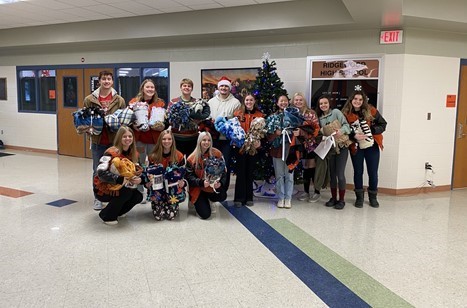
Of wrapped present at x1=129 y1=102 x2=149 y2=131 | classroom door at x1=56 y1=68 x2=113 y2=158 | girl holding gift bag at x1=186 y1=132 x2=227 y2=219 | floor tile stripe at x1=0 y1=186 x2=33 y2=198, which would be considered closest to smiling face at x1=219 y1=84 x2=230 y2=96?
girl holding gift bag at x1=186 y1=132 x2=227 y2=219

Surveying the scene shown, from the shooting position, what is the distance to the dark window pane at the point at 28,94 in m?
9.34

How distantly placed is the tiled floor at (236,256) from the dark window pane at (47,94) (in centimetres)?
428

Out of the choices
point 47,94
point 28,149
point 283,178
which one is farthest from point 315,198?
point 28,149

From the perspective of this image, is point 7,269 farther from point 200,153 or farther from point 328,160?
point 328,160

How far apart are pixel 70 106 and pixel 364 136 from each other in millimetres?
6645

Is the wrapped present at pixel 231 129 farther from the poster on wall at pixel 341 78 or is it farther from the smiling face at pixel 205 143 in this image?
the poster on wall at pixel 341 78

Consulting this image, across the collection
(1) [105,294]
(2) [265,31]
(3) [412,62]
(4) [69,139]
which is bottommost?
(1) [105,294]

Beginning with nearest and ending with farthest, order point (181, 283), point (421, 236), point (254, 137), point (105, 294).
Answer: point (105, 294) < point (181, 283) < point (421, 236) < point (254, 137)

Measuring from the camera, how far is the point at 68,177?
6637 mm

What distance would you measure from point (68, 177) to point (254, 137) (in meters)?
3.67

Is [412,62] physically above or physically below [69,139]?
above

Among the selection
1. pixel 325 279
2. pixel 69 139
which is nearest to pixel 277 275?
pixel 325 279

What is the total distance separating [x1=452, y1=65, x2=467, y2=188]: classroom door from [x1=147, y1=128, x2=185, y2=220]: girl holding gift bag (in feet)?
14.6

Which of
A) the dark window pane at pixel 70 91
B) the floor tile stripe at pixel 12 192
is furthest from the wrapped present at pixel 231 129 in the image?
the dark window pane at pixel 70 91
